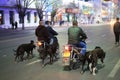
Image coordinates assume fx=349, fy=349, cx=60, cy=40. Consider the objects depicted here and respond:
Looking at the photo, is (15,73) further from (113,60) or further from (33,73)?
(113,60)

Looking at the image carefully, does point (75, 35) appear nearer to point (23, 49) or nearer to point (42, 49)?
point (42, 49)

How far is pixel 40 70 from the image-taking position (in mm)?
12391

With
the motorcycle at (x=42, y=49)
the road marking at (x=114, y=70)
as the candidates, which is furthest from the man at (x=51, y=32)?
the road marking at (x=114, y=70)

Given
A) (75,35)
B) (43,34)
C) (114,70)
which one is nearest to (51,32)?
(43,34)

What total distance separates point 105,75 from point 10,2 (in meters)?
56.3

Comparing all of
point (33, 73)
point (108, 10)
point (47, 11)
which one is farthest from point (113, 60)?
point (108, 10)

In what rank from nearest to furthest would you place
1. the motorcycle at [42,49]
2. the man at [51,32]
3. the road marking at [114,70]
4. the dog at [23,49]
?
the road marking at [114,70] → the motorcycle at [42,49] → the dog at [23,49] → the man at [51,32]

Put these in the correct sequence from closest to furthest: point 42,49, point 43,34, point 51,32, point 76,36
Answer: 1. point 76,36
2. point 42,49
3. point 43,34
4. point 51,32

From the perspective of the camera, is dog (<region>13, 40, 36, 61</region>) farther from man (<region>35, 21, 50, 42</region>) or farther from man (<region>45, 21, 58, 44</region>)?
man (<region>45, 21, 58, 44</region>)

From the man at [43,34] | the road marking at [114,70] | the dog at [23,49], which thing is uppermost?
the man at [43,34]

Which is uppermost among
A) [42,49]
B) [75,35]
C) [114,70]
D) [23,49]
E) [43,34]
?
[75,35]

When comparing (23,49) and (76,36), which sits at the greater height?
(76,36)

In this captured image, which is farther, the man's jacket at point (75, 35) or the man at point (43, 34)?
the man at point (43, 34)

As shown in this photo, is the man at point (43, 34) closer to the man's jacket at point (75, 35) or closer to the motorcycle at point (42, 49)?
the motorcycle at point (42, 49)
